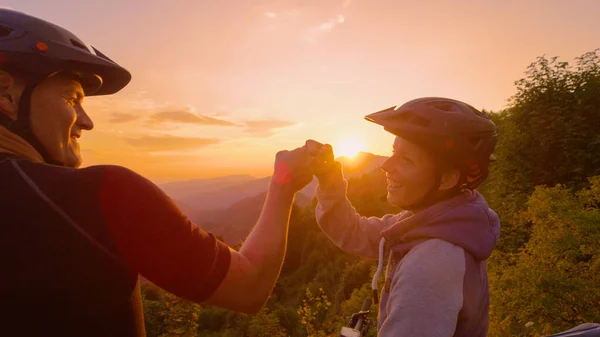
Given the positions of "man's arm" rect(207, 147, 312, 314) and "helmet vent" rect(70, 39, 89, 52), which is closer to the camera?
"man's arm" rect(207, 147, 312, 314)

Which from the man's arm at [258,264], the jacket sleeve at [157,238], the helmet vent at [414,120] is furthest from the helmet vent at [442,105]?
the jacket sleeve at [157,238]

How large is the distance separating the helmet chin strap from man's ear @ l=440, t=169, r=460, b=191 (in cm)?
279

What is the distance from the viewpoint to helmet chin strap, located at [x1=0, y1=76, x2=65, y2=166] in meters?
1.90

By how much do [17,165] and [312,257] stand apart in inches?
2809

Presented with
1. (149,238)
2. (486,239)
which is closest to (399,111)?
(486,239)

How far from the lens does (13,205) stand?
1.57m

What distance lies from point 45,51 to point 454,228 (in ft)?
9.24

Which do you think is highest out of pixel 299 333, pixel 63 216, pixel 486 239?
pixel 63 216

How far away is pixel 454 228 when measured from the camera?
2.45 meters

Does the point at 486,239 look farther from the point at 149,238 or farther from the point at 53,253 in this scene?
the point at 53,253

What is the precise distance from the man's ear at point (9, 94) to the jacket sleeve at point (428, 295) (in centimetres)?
244

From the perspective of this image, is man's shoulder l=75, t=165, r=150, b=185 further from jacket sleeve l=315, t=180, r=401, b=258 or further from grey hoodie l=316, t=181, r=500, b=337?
jacket sleeve l=315, t=180, r=401, b=258

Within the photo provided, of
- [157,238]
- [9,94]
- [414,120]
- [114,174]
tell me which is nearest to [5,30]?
[9,94]

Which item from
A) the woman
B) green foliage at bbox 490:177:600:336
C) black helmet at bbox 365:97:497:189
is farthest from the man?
green foliage at bbox 490:177:600:336
